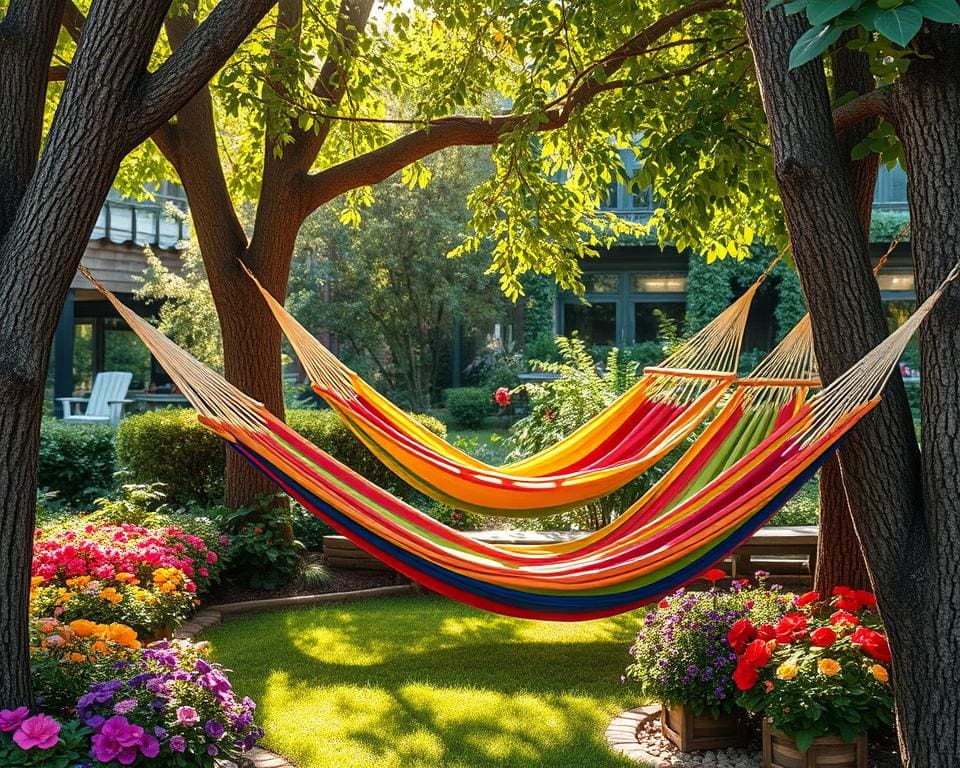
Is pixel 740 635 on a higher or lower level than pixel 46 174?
lower

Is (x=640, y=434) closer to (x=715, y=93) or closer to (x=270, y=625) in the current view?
(x=715, y=93)

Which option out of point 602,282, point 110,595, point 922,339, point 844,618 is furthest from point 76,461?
point 602,282

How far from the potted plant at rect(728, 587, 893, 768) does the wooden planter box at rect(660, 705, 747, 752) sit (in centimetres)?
16

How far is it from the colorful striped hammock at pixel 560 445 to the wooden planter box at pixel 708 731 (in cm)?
98

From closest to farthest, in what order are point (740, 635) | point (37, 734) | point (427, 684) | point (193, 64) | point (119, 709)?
point (37, 734)
point (119, 709)
point (193, 64)
point (740, 635)
point (427, 684)

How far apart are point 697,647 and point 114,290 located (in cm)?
1118

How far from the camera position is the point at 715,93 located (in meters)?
4.11

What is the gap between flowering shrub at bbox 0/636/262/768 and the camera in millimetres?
2148

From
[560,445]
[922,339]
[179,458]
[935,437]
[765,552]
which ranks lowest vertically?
[765,552]

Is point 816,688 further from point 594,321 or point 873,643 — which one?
point 594,321

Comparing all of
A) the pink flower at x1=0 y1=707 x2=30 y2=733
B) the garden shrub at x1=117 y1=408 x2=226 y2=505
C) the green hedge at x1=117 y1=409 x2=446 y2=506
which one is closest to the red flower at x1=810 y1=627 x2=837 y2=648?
the pink flower at x1=0 y1=707 x2=30 y2=733

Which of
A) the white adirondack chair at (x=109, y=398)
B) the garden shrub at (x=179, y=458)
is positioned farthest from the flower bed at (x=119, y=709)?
the white adirondack chair at (x=109, y=398)

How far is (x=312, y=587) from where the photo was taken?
5.19 meters

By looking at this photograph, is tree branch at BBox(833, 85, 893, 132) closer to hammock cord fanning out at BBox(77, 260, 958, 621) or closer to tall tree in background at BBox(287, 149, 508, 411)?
hammock cord fanning out at BBox(77, 260, 958, 621)
